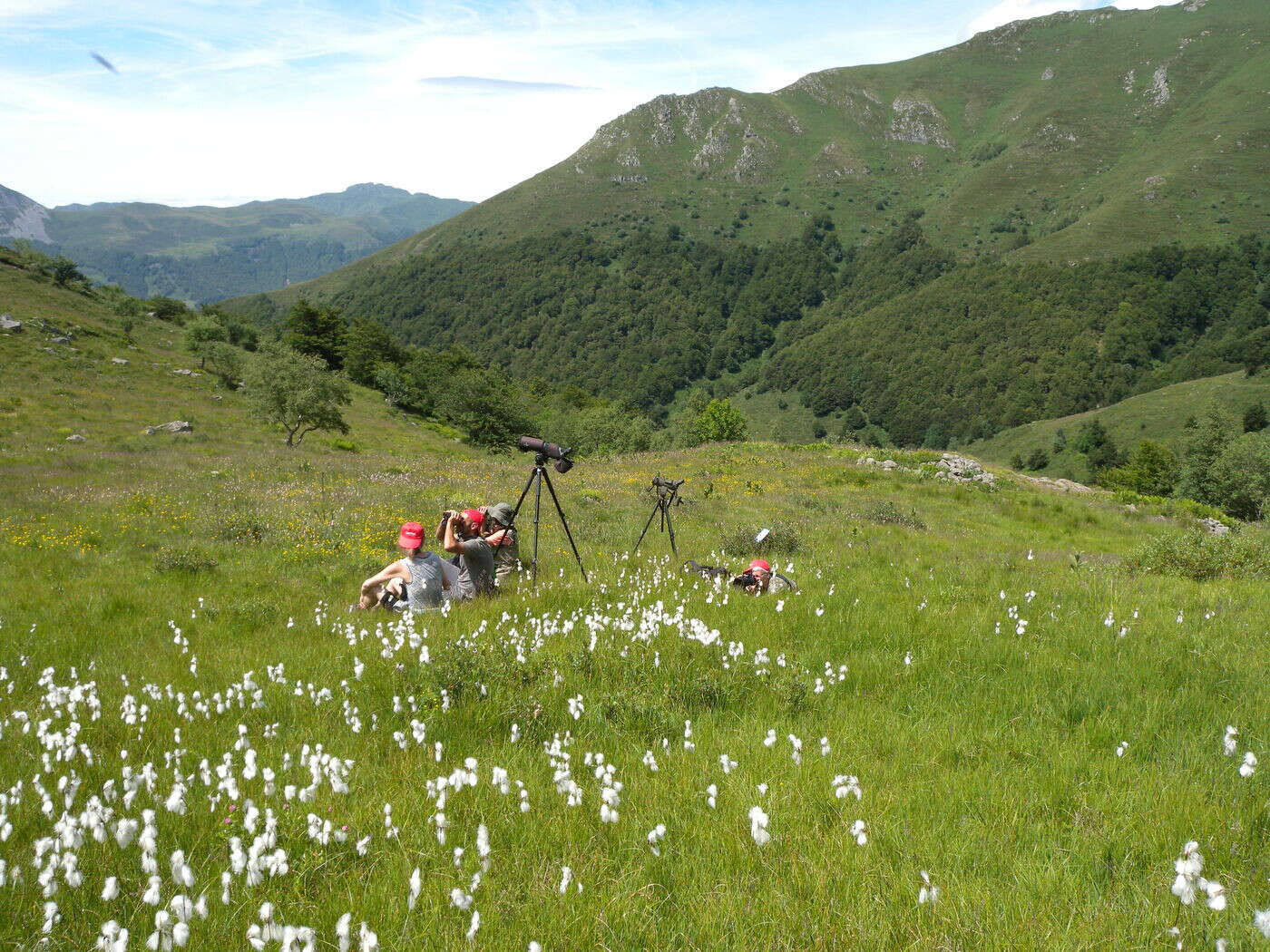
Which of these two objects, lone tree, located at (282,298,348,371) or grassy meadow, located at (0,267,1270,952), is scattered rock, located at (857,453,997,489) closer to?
grassy meadow, located at (0,267,1270,952)

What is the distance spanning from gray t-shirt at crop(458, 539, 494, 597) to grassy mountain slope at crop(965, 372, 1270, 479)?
152 m

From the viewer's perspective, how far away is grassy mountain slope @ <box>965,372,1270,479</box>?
128 m

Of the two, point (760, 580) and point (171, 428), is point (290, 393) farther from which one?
point (760, 580)

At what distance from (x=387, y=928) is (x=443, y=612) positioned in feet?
15.2

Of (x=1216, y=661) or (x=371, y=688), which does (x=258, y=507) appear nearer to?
(x=371, y=688)

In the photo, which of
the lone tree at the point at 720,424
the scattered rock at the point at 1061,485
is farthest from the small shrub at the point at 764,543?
the lone tree at the point at 720,424

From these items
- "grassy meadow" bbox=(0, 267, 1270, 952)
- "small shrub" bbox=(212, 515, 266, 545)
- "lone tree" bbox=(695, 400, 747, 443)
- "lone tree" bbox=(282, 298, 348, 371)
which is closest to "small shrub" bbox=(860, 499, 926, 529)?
"grassy meadow" bbox=(0, 267, 1270, 952)

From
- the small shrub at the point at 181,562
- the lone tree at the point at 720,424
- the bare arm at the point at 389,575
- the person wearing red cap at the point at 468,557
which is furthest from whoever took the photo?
the lone tree at the point at 720,424

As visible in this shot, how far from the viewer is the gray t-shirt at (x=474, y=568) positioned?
8.59 m

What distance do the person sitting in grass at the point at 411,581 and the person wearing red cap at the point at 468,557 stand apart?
21 centimetres

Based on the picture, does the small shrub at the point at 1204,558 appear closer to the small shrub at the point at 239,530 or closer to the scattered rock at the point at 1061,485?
the small shrub at the point at 239,530

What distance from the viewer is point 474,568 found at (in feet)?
28.8

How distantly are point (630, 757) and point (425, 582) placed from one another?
193 inches

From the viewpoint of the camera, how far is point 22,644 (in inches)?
260
